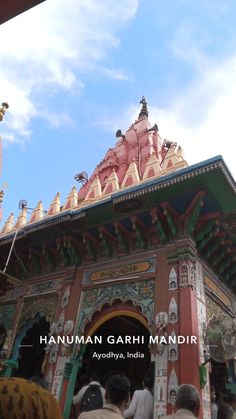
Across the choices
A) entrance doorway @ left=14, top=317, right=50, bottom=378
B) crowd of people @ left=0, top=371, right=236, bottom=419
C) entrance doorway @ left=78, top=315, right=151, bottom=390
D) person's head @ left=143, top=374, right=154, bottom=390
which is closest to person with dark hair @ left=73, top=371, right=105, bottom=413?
crowd of people @ left=0, top=371, right=236, bottom=419

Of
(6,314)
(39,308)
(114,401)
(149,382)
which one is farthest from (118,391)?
(6,314)

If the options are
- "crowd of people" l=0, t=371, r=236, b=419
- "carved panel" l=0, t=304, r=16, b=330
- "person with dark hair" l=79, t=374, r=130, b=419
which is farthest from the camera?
"carved panel" l=0, t=304, r=16, b=330

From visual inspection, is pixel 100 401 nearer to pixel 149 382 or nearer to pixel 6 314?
pixel 149 382

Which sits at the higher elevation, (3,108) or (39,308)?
(3,108)

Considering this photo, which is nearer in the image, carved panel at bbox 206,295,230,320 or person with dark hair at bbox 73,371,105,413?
person with dark hair at bbox 73,371,105,413

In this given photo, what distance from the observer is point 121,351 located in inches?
418

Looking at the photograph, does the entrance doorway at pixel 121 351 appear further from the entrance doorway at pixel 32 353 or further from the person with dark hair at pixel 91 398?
the person with dark hair at pixel 91 398

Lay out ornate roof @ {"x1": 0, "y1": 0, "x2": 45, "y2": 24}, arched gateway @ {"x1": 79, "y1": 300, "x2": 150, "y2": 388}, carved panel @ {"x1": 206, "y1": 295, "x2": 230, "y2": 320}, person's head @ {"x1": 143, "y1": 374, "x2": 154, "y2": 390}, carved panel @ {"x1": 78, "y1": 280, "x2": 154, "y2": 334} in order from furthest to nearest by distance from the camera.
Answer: arched gateway @ {"x1": 79, "y1": 300, "x2": 150, "y2": 388}, carved panel @ {"x1": 206, "y1": 295, "x2": 230, "y2": 320}, carved panel @ {"x1": 78, "y1": 280, "x2": 154, "y2": 334}, person's head @ {"x1": 143, "y1": 374, "x2": 154, "y2": 390}, ornate roof @ {"x1": 0, "y1": 0, "x2": 45, "y2": 24}

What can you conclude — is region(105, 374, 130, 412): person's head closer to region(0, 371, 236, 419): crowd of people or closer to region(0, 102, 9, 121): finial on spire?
region(0, 371, 236, 419): crowd of people

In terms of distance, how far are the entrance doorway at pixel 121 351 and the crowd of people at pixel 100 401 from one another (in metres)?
3.77

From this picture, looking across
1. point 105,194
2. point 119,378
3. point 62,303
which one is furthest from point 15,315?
point 119,378

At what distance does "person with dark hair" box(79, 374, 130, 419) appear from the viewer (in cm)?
250

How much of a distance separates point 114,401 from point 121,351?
8.33 m

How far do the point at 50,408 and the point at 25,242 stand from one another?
28.3 ft
